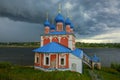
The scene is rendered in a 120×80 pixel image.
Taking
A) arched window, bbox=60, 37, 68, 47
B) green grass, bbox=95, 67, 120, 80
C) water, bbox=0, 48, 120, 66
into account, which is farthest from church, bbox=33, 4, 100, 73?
water, bbox=0, 48, 120, 66

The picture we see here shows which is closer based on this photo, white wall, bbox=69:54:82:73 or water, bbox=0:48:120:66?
white wall, bbox=69:54:82:73

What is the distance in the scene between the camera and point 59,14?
106ft

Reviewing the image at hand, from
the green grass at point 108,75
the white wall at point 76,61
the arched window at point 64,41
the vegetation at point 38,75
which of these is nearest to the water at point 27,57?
the green grass at point 108,75

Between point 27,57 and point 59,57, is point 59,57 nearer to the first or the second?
point 59,57

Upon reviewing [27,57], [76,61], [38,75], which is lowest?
[27,57]

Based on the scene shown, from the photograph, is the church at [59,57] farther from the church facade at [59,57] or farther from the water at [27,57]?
the water at [27,57]

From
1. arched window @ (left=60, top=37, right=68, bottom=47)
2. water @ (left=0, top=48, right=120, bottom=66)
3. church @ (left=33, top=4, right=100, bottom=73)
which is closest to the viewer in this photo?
church @ (left=33, top=4, right=100, bottom=73)

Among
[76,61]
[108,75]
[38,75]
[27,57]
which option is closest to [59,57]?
[76,61]

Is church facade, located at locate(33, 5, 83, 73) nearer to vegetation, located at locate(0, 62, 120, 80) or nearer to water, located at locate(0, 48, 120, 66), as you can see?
vegetation, located at locate(0, 62, 120, 80)

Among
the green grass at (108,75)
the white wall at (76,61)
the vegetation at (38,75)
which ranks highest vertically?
the white wall at (76,61)

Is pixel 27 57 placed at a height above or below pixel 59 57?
below

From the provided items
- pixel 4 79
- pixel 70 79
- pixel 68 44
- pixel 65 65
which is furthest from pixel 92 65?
pixel 4 79

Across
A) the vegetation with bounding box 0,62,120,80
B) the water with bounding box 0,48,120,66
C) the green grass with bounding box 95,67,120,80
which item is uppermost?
the vegetation with bounding box 0,62,120,80

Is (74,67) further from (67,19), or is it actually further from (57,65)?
(67,19)
